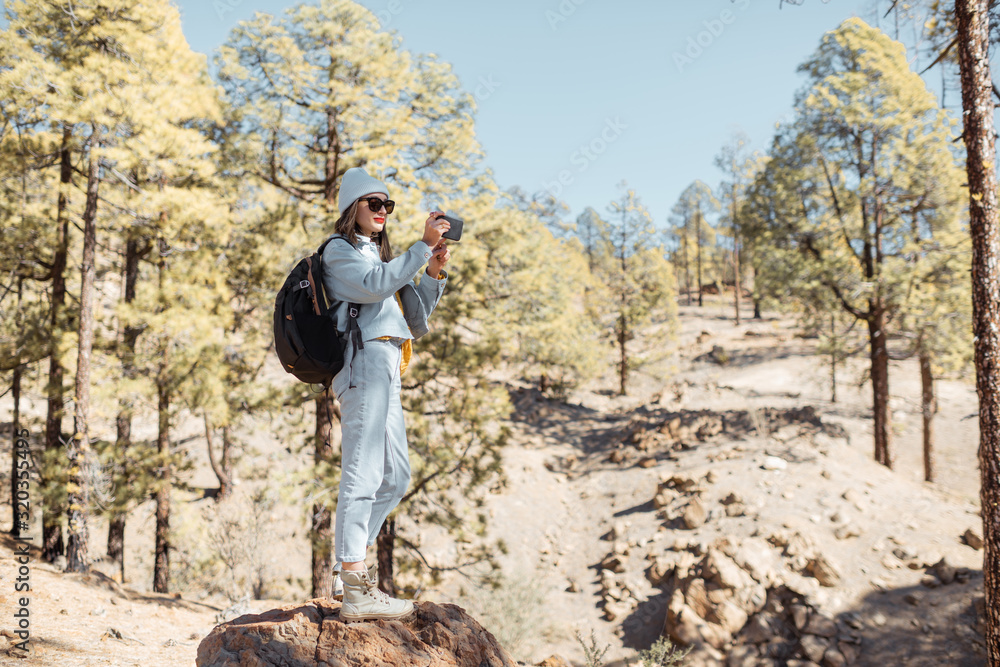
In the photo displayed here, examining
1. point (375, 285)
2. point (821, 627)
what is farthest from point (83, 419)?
point (821, 627)

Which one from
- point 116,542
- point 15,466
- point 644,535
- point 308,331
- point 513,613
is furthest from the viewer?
point 644,535

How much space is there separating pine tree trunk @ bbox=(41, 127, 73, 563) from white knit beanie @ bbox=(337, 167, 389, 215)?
781 cm

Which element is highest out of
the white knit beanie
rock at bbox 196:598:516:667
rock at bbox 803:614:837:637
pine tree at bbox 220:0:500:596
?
pine tree at bbox 220:0:500:596

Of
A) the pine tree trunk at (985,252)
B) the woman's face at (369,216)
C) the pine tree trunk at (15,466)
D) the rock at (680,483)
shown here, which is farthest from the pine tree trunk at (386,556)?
the pine tree trunk at (985,252)

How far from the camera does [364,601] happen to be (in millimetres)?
2811

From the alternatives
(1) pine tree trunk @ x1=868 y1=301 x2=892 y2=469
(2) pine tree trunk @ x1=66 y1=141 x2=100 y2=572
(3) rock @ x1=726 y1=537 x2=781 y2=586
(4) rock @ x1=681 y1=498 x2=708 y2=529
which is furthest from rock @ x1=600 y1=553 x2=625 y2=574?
(2) pine tree trunk @ x1=66 y1=141 x2=100 y2=572

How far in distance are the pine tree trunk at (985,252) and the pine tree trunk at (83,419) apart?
10.4 metres

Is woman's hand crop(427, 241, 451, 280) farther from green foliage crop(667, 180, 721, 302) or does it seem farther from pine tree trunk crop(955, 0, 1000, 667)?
green foliage crop(667, 180, 721, 302)

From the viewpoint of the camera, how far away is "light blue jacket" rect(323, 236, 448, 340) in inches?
101

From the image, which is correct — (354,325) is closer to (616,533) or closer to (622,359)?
(616,533)

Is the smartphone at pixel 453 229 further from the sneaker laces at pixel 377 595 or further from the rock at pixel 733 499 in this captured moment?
the rock at pixel 733 499

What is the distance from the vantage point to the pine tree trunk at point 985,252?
5227mm

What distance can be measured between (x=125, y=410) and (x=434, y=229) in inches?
333

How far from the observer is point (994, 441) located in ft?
17.1
